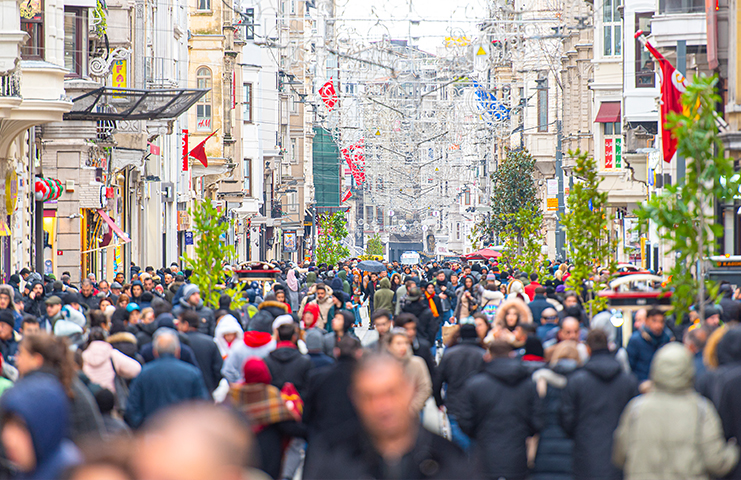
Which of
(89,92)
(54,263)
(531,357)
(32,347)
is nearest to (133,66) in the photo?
(54,263)

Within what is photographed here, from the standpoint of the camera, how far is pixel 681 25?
27.1 metres

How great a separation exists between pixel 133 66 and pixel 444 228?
107 metres

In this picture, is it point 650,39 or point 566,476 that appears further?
point 650,39

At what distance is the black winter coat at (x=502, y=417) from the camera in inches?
329

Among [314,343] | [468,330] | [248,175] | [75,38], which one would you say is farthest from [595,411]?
[248,175]

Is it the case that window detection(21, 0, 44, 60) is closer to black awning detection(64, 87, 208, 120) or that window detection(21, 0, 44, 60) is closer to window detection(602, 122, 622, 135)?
black awning detection(64, 87, 208, 120)

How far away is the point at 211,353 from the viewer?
11266 mm

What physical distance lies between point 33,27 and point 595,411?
20497mm

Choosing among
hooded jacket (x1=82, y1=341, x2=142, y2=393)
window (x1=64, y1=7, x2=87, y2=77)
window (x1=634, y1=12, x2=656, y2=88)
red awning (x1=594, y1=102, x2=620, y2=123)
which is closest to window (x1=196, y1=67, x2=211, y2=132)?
red awning (x1=594, y1=102, x2=620, y2=123)

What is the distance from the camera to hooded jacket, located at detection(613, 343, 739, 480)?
6754mm

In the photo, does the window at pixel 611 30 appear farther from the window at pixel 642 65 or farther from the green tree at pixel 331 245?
the green tree at pixel 331 245

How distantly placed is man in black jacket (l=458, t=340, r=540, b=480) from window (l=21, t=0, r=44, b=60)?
1932 cm

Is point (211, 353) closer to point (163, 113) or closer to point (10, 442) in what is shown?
point (10, 442)

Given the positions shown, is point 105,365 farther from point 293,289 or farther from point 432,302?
point 293,289
